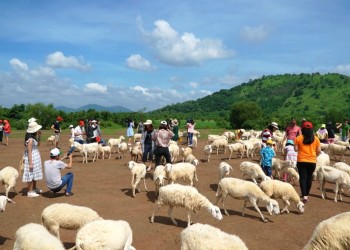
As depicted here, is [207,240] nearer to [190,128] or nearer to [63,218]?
[63,218]

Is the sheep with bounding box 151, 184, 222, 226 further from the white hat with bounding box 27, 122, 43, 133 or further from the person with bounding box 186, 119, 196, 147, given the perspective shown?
the person with bounding box 186, 119, 196, 147

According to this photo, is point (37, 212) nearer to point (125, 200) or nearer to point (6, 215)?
point (6, 215)

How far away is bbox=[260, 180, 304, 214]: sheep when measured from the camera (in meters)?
8.97

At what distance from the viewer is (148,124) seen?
43.4 ft

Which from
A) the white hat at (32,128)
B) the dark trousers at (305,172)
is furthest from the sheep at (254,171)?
the white hat at (32,128)

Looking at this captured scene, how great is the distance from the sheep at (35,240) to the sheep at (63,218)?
113 cm

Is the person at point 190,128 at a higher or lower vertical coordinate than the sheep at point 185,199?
higher

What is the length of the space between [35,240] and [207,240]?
2627 millimetres

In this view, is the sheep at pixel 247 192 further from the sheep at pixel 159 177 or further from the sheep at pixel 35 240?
the sheep at pixel 35 240

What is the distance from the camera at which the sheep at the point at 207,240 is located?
16.5 ft

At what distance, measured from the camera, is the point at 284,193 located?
29.5 feet

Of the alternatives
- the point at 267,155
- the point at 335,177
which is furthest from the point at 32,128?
the point at 335,177

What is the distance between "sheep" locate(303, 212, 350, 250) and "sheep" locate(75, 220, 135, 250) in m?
3.04

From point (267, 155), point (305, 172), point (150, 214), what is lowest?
point (150, 214)
